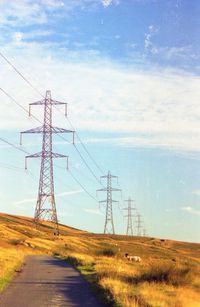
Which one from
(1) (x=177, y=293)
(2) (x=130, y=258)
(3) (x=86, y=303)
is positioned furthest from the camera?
(2) (x=130, y=258)

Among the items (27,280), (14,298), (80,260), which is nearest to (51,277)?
(27,280)

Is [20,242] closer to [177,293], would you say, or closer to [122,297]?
[177,293]

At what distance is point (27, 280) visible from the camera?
2380cm

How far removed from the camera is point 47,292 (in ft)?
63.9

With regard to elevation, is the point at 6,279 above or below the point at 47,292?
above

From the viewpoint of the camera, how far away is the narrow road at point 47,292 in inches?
647

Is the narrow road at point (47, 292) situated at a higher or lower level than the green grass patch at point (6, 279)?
lower

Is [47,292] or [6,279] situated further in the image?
[6,279]

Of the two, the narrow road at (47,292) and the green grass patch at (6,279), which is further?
the green grass patch at (6,279)

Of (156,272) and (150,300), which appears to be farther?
(156,272)

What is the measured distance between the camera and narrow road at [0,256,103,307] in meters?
16.4

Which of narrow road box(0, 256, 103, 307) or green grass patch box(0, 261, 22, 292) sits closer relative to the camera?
narrow road box(0, 256, 103, 307)

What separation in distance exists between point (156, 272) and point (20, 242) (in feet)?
121

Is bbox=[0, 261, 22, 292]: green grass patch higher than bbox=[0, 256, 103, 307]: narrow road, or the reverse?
bbox=[0, 261, 22, 292]: green grass patch
